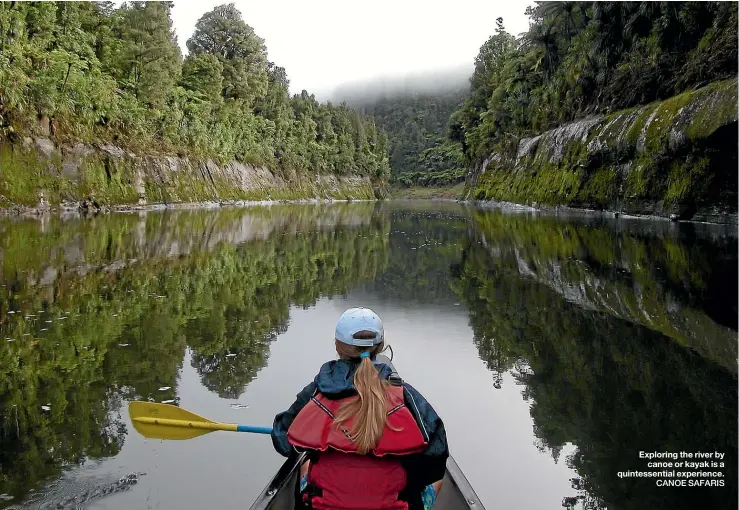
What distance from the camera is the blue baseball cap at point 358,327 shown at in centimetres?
251

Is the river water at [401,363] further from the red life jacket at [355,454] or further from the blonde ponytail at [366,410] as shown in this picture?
the blonde ponytail at [366,410]

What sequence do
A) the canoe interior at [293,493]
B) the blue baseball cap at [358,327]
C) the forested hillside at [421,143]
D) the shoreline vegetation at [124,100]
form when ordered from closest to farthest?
the blue baseball cap at [358,327]
the canoe interior at [293,493]
the shoreline vegetation at [124,100]
the forested hillside at [421,143]

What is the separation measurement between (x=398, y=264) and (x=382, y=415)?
11.5 metres

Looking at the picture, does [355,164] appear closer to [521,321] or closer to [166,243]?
[166,243]

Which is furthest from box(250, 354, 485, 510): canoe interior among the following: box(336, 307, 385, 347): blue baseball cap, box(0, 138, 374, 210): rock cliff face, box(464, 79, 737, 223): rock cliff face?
box(0, 138, 374, 210): rock cliff face

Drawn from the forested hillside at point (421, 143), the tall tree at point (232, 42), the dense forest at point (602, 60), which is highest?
the tall tree at point (232, 42)

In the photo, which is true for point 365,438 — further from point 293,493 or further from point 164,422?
point 164,422

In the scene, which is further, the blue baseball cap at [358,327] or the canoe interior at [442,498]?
the canoe interior at [442,498]

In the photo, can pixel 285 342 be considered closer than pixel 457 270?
Yes

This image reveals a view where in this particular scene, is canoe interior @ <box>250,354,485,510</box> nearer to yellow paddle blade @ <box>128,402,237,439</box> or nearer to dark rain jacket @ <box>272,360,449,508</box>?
dark rain jacket @ <box>272,360,449,508</box>

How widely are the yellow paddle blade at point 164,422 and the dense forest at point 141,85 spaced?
28.6 metres

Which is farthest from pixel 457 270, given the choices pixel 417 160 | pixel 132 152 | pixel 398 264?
pixel 417 160

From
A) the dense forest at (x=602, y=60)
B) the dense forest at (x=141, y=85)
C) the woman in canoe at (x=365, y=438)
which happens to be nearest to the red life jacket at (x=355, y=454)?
the woman in canoe at (x=365, y=438)

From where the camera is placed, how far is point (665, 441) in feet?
Result: 13.8
